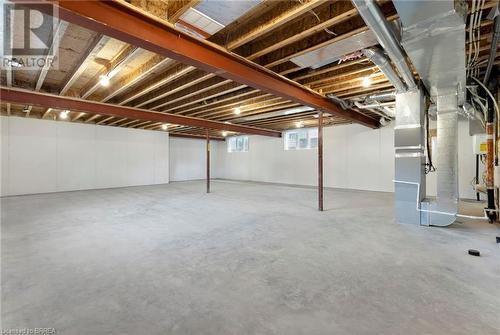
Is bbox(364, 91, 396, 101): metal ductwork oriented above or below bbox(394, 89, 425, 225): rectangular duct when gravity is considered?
above

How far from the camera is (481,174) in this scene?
5.69m

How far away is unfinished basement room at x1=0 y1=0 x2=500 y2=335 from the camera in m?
1.56

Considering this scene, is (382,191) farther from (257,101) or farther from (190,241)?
(190,241)

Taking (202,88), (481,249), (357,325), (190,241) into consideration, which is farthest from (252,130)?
(357,325)

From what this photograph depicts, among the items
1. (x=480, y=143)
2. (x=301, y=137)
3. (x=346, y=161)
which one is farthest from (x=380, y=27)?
(x=301, y=137)

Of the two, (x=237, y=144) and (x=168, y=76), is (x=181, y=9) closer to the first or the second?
(x=168, y=76)

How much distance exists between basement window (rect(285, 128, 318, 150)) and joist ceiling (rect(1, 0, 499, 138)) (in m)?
3.52

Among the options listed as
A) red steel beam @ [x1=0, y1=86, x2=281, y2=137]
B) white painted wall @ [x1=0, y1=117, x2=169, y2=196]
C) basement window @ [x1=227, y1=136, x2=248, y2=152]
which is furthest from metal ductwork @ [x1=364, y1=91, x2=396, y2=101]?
white painted wall @ [x1=0, y1=117, x2=169, y2=196]

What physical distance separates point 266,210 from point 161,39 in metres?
3.52

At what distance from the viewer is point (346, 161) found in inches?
322

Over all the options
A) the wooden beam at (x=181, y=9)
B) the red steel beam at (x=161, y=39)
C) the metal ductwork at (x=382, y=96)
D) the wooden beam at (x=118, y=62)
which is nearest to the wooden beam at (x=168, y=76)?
the wooden beam at (x=118, y=62)

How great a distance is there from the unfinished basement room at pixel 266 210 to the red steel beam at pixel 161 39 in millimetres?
15

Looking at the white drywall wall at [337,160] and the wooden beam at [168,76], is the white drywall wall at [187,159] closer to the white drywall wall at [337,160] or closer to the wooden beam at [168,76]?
the white drywall wall at [337,160]

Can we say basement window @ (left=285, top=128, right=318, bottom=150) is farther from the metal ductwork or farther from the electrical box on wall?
the electrical box on wall
